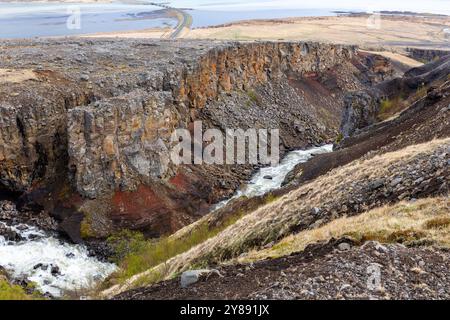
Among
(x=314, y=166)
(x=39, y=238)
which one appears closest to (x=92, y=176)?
(x=39, y=238)

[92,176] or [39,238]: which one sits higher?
[92,176]

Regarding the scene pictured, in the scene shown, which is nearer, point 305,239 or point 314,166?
point 305,239

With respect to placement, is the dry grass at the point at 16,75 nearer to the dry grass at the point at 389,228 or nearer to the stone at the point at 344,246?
the dry grass at the point at 389,228

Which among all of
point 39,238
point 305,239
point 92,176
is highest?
point 305,239

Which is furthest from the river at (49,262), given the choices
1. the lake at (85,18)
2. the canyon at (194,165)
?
the lake at (85,18)

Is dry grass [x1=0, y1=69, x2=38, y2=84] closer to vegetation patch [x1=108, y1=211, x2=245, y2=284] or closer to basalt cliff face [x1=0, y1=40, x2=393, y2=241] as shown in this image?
basalt cliff face [x1=0, y1=40, x2=393, y2=241]

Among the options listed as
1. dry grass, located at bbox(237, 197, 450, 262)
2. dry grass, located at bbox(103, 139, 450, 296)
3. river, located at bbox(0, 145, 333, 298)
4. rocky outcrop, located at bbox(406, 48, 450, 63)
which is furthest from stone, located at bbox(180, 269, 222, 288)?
rocky outcrop, located at bbox(406, 48, 450, 63)

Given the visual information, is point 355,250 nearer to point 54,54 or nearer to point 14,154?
point 14,154
